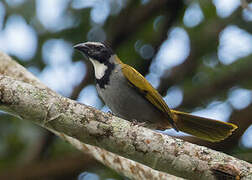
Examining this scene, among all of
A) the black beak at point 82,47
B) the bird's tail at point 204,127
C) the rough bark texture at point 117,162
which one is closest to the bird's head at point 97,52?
the black beak at point 82,47

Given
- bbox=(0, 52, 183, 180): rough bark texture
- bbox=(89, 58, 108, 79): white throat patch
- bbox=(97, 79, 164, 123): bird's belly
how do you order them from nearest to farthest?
bbox=(0, 52, 183, 180): rough bark texture, bbox=(97, 79, 164, 123): bird's belly, bbox=(89, 58, 108, 79): white throat patch

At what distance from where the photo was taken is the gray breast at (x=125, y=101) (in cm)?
397

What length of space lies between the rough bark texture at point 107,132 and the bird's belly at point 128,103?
100cm

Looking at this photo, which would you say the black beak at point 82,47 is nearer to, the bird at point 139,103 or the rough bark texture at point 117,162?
the bird at point 139,103

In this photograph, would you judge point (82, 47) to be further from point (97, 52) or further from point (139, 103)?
point (139, 103)

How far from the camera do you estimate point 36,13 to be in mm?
5875

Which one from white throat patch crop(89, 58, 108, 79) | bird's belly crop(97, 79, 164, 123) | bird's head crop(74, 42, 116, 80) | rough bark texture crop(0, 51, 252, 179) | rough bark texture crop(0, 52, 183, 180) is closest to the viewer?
rough bark texture crop(0, 51, 252, 179)

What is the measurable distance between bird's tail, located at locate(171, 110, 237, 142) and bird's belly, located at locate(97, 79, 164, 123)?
0.31m

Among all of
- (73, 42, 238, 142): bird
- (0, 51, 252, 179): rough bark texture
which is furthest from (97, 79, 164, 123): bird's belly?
(0, 51, 252, 179): rough bark texture

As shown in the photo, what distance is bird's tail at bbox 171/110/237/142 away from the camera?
159 inches

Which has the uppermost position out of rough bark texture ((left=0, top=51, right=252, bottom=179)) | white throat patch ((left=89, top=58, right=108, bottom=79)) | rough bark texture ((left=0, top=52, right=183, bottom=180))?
rough bark texture ((left=0, top=51, right=252, bottom=179))

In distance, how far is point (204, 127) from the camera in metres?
4.17

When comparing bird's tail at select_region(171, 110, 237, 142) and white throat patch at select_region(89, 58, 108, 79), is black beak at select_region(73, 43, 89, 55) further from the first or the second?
bird's tail at select_region(171, 110, 237, 142)

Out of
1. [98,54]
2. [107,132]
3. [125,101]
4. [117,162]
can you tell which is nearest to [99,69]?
[98,54]
